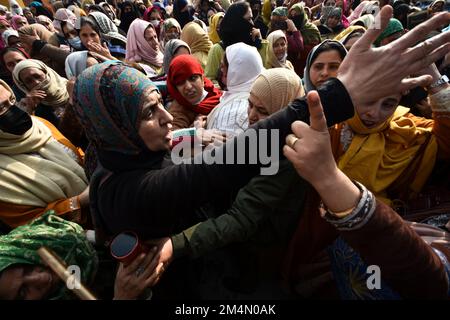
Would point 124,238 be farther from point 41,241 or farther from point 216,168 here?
point 41,241

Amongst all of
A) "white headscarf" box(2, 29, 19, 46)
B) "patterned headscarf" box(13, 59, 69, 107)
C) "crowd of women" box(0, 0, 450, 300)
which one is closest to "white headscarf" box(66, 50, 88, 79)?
"patterned headscarf" box(13, 59, 69, 107)

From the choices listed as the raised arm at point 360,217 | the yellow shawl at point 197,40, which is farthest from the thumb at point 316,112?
the yellow shawl at point 197,40

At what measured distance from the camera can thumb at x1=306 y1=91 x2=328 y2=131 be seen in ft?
2.23

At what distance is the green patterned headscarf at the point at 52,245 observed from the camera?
111 centimetres

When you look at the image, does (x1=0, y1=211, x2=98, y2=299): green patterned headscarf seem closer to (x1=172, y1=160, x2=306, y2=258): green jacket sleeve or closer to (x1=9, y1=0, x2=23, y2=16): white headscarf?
(x1=172, y1=160, x2=306, y2=258): green jacket sleeve

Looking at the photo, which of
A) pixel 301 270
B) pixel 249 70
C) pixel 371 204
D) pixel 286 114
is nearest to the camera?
pixel 371 204

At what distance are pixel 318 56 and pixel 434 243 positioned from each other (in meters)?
1.41

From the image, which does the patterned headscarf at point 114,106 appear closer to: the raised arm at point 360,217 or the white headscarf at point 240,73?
the raised arm at point 360,217

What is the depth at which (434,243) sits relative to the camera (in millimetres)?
1001

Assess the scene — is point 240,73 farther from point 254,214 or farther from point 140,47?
point 140,47

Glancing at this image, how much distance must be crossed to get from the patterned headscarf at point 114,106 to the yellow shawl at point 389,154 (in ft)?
3.87

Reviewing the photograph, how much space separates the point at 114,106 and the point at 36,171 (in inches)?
40.6

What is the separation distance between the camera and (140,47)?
4.14 m
